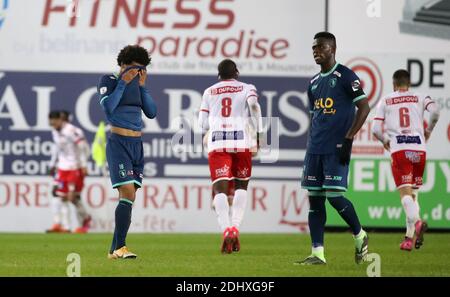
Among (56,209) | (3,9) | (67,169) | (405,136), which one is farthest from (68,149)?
(405,136)

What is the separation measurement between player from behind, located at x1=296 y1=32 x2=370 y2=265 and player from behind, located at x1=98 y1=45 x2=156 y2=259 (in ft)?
6.34

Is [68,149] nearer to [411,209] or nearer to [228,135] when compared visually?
[228,135]

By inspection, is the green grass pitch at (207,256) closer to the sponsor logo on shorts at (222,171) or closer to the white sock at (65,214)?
the sponsor logo on shorts at (222,171)

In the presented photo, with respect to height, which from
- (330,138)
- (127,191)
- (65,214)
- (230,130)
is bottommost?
(65,214)

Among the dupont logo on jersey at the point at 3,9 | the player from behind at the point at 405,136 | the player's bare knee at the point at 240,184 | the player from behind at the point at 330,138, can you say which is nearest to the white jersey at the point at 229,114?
the player's bare knee at the point at 240,184

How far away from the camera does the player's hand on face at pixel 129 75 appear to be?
13.4 metres

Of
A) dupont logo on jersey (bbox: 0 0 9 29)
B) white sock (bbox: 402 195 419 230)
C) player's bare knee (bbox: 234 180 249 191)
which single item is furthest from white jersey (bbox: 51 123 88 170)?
white sock (bbox: 402 195 419 230)

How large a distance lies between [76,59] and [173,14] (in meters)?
2.16

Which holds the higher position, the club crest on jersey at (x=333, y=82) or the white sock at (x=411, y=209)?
the club crest on jersey at (x=333, y=82)

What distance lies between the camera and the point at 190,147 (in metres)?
24.3

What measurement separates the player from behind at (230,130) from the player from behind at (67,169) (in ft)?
27.6

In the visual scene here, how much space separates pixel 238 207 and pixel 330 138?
338 cm

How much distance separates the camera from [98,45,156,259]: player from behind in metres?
13.4

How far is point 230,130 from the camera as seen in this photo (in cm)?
1605
